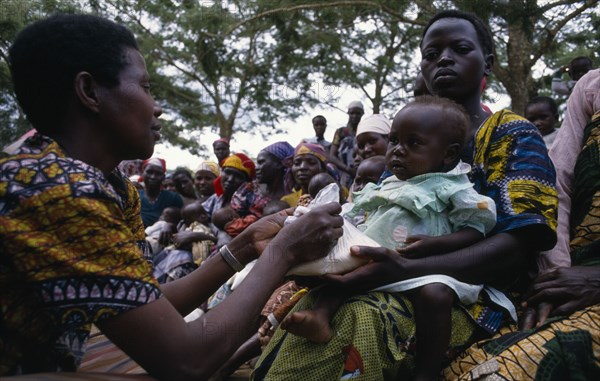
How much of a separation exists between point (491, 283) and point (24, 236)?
1.61 meters

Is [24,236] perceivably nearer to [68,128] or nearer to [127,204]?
[68,128]

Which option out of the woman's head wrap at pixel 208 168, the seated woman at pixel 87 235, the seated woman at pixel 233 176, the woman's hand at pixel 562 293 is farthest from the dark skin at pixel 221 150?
the woman's hand at pixel 562 293

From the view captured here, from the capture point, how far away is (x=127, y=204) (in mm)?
1879

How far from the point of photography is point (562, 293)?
1766 millimetres

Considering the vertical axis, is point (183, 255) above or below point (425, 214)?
below

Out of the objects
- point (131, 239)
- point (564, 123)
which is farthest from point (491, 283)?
point (131, 239)

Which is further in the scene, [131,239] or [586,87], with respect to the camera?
[586,87]

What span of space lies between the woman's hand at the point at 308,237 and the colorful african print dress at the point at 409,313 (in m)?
0.22

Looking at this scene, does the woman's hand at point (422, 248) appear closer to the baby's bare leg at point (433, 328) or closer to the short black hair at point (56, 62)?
the baby's bare leg at point (433, 328)

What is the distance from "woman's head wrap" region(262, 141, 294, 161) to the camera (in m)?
5.66

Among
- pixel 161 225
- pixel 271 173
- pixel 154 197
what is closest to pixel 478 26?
pixel 271 173

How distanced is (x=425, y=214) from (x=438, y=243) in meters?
0.14

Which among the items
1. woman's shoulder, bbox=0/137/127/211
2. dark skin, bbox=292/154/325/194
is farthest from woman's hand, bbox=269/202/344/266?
dark skin, bbox=292/154/325/194

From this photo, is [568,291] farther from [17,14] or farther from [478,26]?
[17,14]
